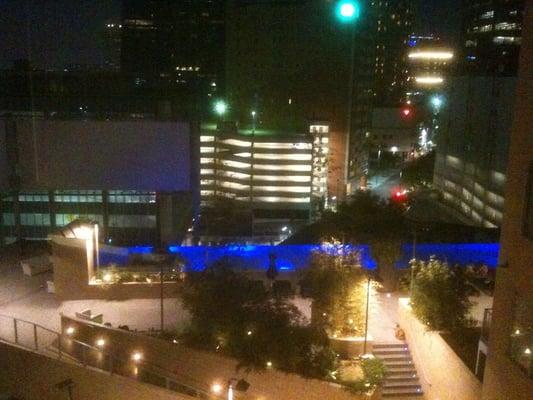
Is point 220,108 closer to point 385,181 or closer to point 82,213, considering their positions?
point 385,181

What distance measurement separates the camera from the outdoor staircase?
1045cm

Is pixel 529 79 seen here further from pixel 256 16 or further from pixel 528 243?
pixel 256 16

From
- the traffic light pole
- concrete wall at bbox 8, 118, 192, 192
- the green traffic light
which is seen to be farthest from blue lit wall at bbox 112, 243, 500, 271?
the traffic light pole

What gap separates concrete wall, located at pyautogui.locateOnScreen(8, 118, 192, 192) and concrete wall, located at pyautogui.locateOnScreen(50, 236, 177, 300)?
9.60 meters

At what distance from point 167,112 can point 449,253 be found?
571 inches

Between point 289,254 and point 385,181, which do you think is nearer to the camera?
point 289,254

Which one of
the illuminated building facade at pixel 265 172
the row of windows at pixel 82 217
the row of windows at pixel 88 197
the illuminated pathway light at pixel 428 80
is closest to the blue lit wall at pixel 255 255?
the row of windows at pixel 82 217

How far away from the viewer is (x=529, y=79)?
6918 millimetres

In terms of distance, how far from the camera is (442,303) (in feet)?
34.7

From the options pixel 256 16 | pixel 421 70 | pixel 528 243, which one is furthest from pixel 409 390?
pixel 421 70

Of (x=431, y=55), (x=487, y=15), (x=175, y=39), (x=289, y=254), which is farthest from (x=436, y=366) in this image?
(x=431, y=55)

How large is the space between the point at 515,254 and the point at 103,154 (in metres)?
18.1

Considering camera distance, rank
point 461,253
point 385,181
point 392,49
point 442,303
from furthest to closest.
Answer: point 392,49
point 385,181
point 461,253
point 442,303

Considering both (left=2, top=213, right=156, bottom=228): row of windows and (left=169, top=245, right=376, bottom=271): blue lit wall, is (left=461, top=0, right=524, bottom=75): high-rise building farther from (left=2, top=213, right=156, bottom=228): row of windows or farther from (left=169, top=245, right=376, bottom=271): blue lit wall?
(left=169, top=245, right=376, bottom=271): blue lit wall
